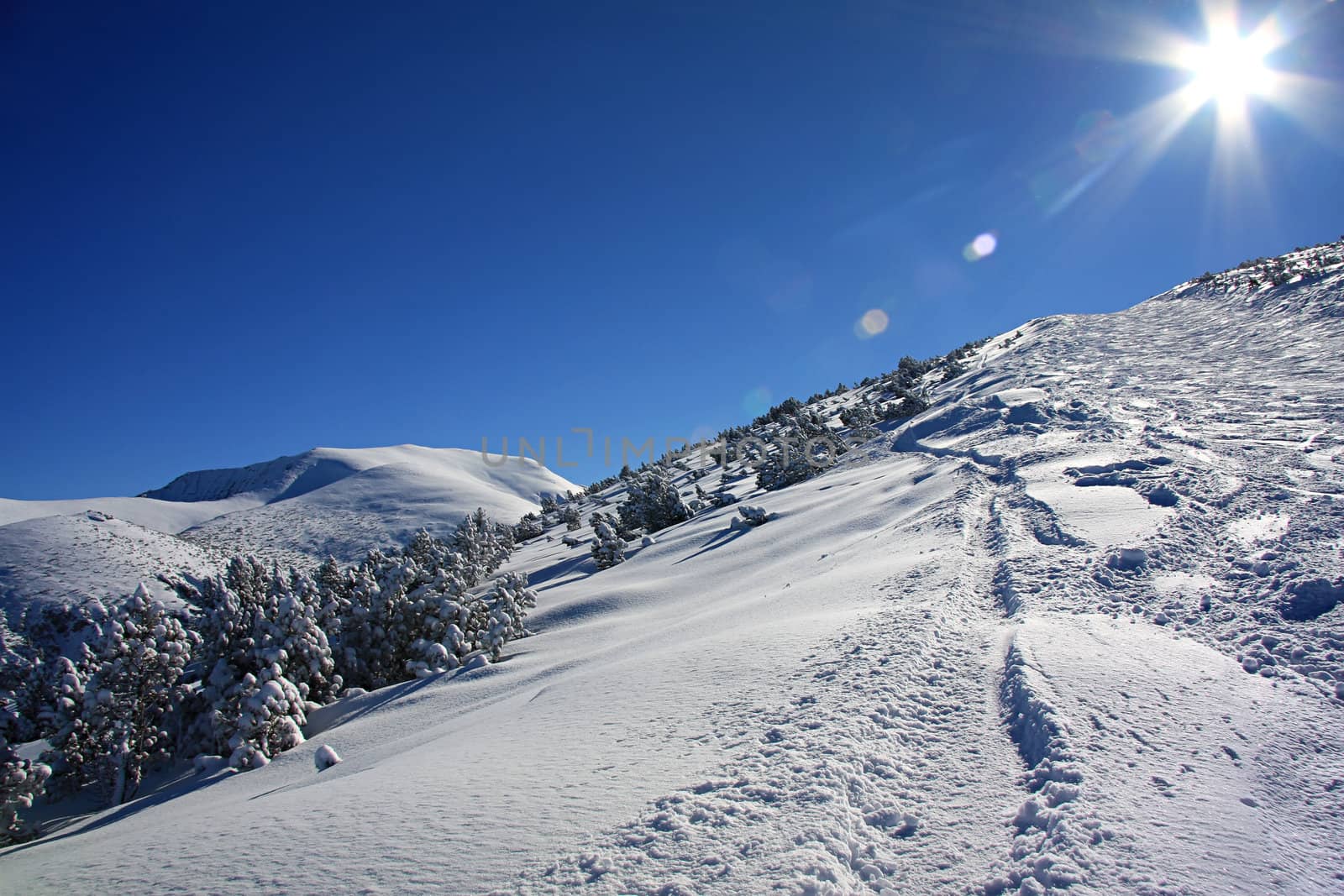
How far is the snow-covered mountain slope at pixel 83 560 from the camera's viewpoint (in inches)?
1003

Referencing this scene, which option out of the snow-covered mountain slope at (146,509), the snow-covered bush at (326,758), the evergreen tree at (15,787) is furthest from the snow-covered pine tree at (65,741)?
the snow-covered mountain slope at (146,509)

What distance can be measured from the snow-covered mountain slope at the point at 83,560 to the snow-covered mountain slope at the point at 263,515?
7 cm

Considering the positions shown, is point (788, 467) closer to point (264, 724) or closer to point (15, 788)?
point (264, 724)

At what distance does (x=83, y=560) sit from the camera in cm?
2825

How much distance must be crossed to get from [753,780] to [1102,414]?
9.35 meters

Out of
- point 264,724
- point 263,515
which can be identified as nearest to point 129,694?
point 264,724

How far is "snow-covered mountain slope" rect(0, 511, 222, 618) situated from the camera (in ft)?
83.6

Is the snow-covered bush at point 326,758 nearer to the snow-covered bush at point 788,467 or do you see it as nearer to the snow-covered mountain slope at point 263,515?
the snow-covered bush at point 788,467

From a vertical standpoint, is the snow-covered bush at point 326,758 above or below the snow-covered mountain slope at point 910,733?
below

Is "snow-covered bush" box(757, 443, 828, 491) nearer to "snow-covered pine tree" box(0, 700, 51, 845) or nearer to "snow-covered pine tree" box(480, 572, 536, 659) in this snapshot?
"snow-covered pine tree" box(480, 572, 536, 659)

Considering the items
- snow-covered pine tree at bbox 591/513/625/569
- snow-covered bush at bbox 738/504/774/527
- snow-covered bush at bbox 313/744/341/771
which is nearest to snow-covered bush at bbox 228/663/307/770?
snow-covered bush at bbox 313/744/341/771

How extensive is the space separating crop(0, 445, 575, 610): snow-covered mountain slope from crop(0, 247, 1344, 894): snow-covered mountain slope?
30635mm

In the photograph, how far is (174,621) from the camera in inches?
290

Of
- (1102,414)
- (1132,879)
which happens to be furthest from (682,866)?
(1102,414)
